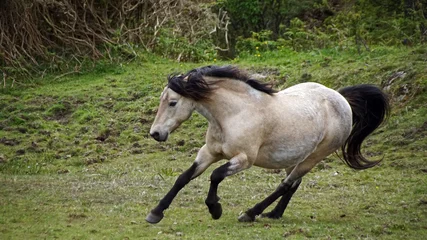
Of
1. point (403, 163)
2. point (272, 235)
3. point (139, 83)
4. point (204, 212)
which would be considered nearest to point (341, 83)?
point (403, 163)

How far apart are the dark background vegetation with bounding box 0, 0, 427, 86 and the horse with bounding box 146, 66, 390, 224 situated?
30.9 feet

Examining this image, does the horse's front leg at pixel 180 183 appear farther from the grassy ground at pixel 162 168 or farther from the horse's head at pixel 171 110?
the horse's head at pixel 171 110

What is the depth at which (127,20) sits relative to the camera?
20984 mm

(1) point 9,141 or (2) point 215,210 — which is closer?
(2) point 215,210

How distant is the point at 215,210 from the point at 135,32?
13.3 m

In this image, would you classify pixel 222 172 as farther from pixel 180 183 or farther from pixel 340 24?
pixel 340 24

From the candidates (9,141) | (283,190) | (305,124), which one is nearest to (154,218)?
(283,190)

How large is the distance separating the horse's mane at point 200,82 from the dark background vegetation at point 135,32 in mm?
9979

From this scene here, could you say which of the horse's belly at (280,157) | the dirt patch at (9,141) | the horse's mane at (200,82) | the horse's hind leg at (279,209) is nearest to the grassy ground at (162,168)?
the dirt patch at (9,141)

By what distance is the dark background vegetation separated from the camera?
1900cm

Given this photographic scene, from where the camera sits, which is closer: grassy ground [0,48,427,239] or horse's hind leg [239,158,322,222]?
grassy ground [0,48,427,239]

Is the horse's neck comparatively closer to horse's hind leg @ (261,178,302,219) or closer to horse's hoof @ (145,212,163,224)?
horse's hoof @ (145,212,163,224)

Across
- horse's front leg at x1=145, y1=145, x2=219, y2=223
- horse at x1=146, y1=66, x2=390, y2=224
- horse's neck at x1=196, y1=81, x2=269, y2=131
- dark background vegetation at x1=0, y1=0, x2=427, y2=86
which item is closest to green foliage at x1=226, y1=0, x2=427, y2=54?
dark background vegetation at x1=0, y1=0, x2=427, y2=86

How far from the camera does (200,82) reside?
26.3 ft
